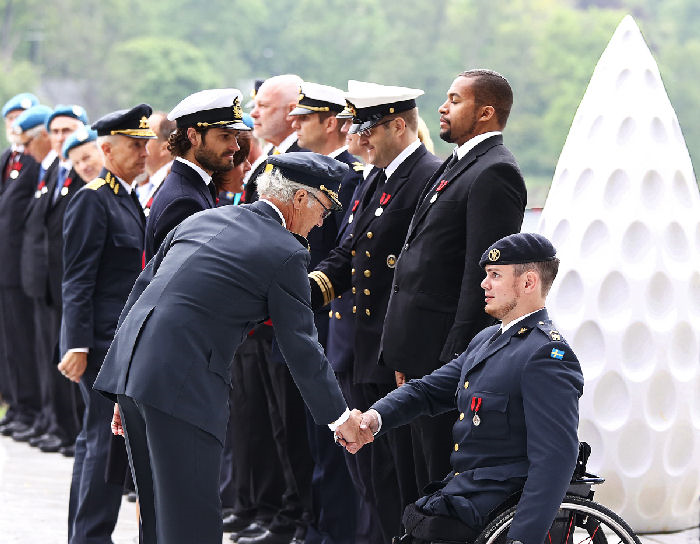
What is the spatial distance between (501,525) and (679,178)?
2.97 m

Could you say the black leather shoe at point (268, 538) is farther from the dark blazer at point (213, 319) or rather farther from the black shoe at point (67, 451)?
the black shoe at point (67, 451)

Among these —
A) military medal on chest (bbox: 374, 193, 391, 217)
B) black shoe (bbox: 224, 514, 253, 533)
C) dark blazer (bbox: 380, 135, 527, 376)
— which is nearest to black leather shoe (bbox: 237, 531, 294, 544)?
black shoe (bbox: 224, 514, 253, 533)

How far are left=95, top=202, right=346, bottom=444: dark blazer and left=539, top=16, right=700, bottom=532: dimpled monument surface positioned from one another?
7.67 ft

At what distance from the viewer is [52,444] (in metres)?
8.39

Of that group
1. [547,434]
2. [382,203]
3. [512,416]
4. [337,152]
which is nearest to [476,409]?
[512,416]

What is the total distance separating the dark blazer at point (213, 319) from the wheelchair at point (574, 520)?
2.00 feet

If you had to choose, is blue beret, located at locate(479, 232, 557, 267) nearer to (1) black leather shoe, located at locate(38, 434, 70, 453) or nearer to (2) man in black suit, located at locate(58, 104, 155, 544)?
(2) man in black suit, located at locate(58, 104, 155, 544)

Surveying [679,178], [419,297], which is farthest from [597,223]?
[419,297]

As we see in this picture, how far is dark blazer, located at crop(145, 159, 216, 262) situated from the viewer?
5.05 meters

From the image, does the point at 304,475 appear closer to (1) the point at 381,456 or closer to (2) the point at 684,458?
(1) the point at 381,456

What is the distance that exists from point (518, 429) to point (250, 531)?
8.50 ft

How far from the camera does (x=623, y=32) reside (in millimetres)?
6285

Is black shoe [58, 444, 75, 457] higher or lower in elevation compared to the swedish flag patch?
lower

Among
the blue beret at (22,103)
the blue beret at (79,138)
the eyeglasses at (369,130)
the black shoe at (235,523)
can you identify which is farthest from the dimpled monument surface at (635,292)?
the blue beret at (22,103)
